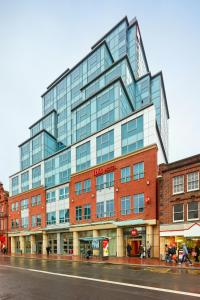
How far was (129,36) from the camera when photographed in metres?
59.2

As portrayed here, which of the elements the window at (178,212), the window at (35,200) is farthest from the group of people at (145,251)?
the window at (35,200)

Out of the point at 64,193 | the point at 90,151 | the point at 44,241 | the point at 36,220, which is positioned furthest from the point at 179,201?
the point at 36,220

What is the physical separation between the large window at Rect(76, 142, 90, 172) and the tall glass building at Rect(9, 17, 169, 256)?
0.15 meters

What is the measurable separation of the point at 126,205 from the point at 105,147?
8703mm

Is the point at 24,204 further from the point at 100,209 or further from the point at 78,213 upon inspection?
the point at 100,209

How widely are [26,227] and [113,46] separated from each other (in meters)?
37.6

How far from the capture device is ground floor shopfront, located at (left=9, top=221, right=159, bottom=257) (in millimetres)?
35531

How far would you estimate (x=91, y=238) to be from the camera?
35688mm

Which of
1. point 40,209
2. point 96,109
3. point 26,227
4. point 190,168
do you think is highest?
point 96,109

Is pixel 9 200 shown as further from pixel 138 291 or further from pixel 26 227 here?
pixel 138 291

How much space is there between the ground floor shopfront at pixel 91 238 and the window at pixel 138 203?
1.50 meters

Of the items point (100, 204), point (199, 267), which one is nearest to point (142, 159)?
point (100, 204)

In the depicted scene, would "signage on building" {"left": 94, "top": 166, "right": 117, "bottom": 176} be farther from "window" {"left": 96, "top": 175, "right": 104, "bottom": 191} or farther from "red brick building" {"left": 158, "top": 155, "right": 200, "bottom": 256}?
"red brick building" {"left": 158, "top": 155, "right": 200, "bottom": 256}

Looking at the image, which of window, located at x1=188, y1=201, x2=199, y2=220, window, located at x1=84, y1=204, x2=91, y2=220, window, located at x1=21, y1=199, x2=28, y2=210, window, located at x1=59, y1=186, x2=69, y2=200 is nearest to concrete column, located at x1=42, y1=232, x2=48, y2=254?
window, located at x1=59, y1=186, x2=69, y2=200
